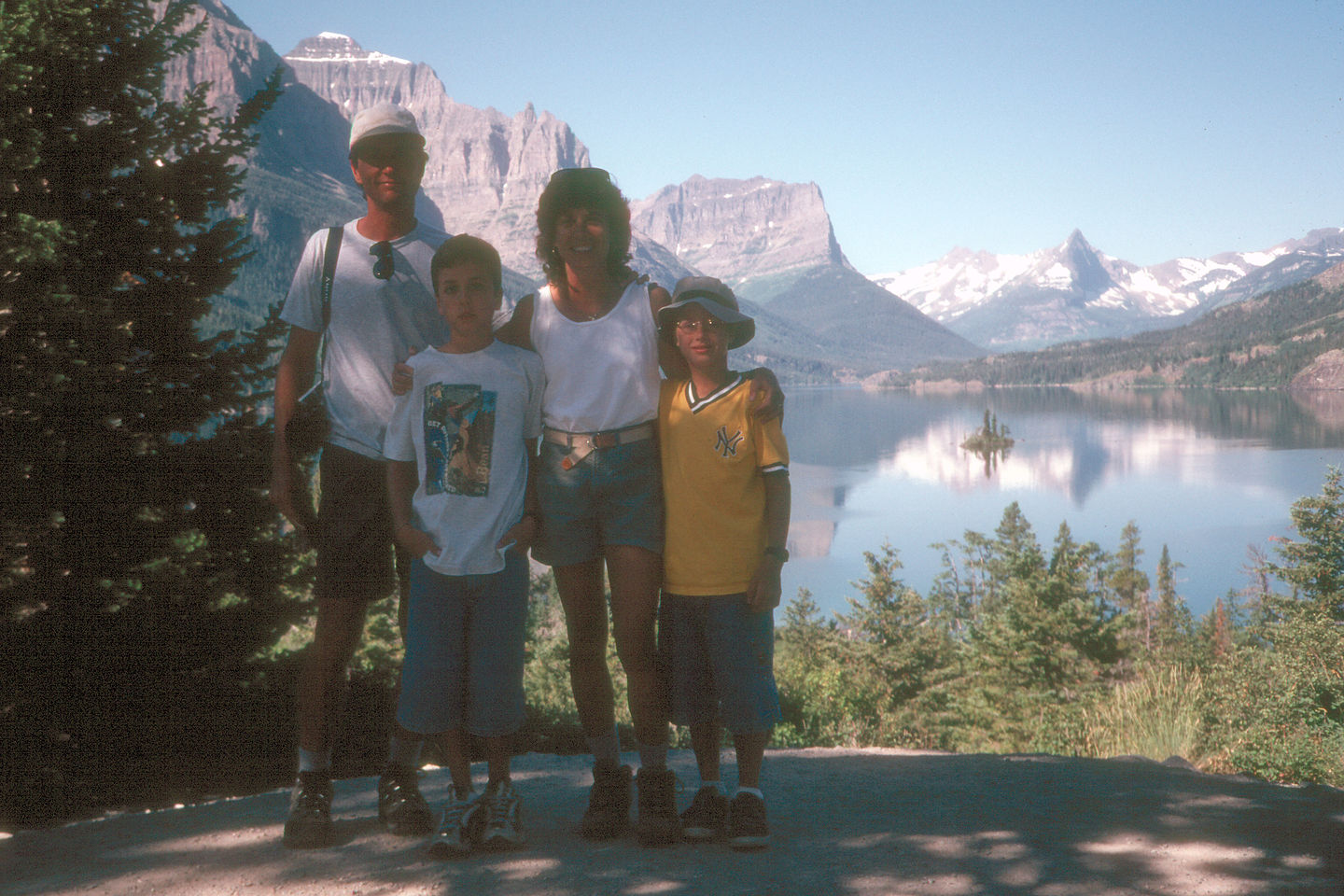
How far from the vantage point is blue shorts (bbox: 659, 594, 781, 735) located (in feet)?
9.36

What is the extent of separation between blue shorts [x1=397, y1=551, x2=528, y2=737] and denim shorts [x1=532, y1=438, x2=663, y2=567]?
0.20 metres

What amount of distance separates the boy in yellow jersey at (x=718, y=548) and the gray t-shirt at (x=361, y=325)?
31.3 inches

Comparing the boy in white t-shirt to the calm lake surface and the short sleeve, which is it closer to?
the short sleeve

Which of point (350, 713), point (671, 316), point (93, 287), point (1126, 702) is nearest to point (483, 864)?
point (671, 316)

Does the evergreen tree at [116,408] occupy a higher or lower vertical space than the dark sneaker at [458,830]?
higher

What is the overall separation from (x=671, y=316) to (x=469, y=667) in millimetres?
1226

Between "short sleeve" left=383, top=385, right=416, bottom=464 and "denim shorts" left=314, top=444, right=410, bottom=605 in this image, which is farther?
"denim shorts" left=314, top=444, right=410, bottom=605

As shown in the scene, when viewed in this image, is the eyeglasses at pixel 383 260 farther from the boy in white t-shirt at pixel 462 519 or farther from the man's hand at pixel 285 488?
the man's hand at pixel 285 488

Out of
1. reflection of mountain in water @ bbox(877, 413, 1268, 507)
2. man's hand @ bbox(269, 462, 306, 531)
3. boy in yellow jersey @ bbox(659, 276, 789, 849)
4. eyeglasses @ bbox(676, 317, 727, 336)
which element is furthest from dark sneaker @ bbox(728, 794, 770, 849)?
reflection of mountain in water @ bbox(877, 413, 1268, 507)

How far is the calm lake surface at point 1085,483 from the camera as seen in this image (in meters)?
74.2

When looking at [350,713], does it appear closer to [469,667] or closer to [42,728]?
[42,728]

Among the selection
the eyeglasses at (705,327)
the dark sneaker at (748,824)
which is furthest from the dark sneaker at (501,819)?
the eyeglasses at (705,327)

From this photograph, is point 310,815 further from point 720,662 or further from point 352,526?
point 720,662

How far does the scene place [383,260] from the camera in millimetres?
2832
